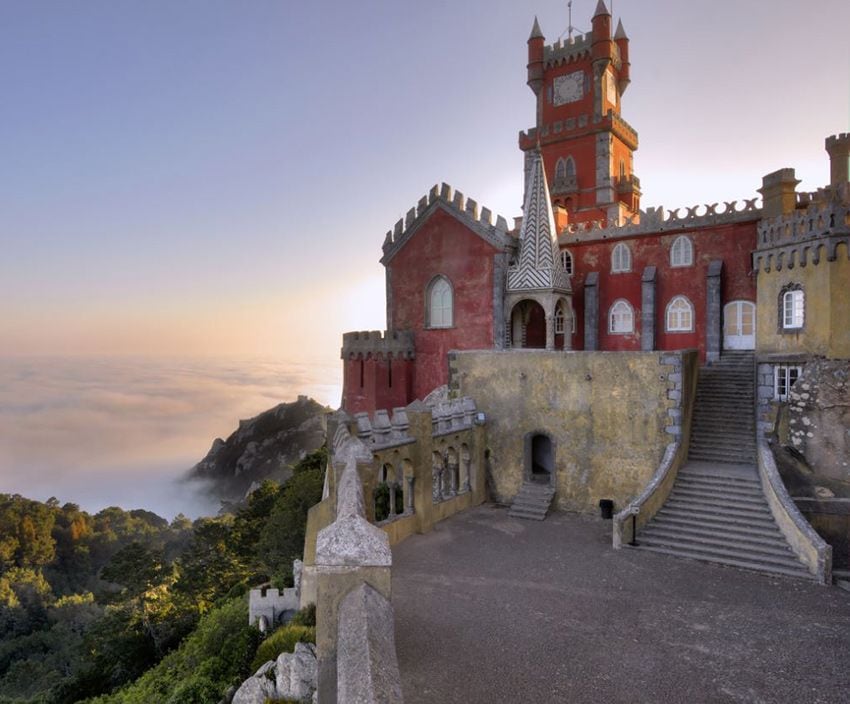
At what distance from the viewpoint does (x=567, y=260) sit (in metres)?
26.5

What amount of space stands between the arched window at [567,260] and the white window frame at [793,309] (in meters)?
9.37

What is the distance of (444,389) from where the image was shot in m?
23.7

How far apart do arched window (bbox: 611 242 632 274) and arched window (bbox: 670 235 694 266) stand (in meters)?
1.78

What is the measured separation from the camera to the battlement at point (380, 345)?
2681cm

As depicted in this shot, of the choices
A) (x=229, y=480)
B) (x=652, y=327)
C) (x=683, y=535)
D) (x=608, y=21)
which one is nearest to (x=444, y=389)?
(x=652, y=327)

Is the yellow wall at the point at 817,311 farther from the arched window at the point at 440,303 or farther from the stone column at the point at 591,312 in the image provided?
the arched window at the point at 440,303

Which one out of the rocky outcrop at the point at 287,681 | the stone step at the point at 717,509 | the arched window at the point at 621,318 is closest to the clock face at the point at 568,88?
the arched window at the point at 621,318

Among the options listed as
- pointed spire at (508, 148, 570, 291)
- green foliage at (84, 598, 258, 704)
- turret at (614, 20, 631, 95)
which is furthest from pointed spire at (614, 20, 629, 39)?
green foliage at (84, 598, 258, 704)

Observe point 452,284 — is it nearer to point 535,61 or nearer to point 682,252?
point 682,252

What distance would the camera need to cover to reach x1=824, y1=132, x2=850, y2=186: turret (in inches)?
819

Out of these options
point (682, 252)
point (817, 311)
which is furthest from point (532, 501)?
point (682, 252)

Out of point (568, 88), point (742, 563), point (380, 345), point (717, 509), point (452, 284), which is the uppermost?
point (568, 88)

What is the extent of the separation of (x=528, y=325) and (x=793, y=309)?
35.1 feet

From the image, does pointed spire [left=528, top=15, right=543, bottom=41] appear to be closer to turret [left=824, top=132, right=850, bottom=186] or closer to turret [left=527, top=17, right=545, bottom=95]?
turret [left=527, top=17, right=545, bottom=95]
